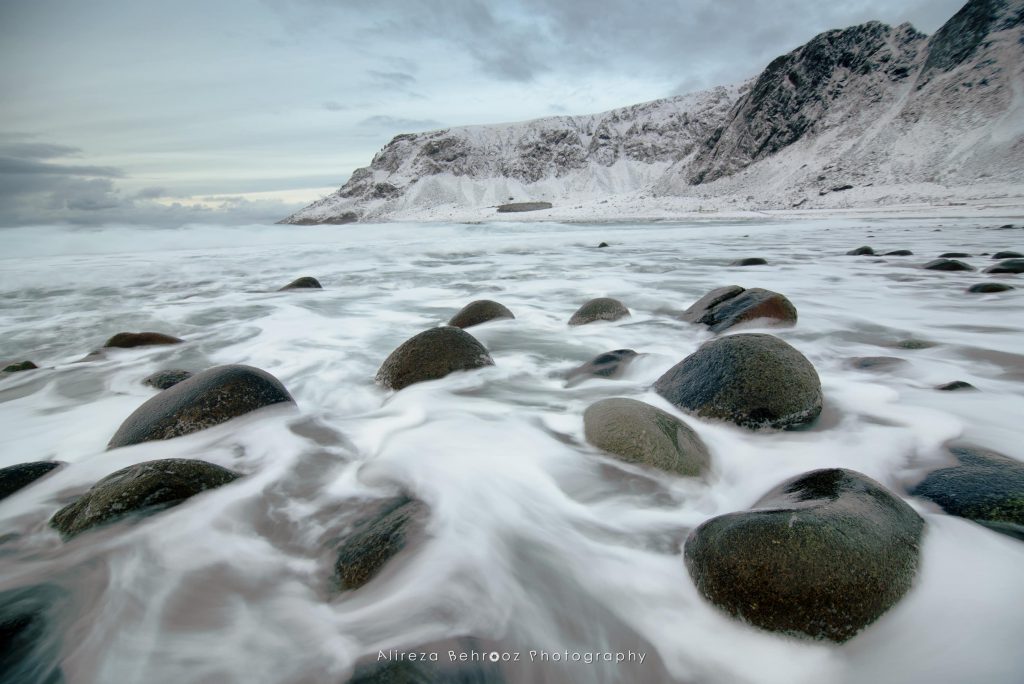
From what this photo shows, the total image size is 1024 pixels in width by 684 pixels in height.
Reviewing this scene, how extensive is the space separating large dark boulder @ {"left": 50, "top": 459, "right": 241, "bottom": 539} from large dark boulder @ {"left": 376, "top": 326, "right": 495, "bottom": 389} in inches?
56.8

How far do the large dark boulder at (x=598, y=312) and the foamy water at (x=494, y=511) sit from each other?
0.22 m

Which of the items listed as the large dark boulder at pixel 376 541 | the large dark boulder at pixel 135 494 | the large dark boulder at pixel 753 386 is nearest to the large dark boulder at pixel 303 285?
the large dark boulder at pixel 135 494

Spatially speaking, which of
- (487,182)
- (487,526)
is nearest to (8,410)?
(487,526)

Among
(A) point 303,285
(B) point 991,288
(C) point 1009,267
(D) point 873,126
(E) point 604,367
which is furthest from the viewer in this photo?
(D) point 873,126

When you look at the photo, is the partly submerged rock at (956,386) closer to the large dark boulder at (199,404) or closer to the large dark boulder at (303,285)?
the large dark boulder at (199,404)

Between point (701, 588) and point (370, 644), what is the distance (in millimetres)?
895

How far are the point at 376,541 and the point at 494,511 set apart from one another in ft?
1.53

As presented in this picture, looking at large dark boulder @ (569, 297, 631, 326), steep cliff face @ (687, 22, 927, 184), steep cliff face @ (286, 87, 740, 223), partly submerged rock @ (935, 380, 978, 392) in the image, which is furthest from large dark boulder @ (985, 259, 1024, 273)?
steep cliff face @ (286, 87, 740, 223)

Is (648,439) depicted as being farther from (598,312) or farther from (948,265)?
(948,265)

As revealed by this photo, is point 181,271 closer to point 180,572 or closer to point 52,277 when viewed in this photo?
point 52,277

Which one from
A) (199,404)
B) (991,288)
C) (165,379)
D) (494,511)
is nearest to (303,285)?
(165,379)

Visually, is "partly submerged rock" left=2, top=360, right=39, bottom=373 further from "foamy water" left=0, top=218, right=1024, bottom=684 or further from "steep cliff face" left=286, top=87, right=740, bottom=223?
"steep cliff face" left=286, top=87, right=740, bottom=223

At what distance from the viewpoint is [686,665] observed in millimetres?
1342

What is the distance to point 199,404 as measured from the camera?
269cm
